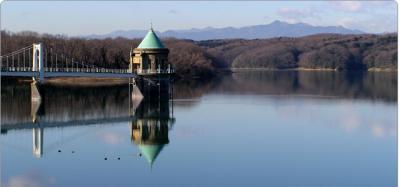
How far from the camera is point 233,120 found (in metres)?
30.6

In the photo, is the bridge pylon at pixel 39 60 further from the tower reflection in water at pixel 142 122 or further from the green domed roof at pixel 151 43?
the green domed roof at pixel 151 43

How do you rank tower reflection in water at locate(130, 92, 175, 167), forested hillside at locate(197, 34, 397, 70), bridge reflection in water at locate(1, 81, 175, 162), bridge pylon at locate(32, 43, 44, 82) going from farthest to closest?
forested hillside at locate(197, 34, 397, 70)
bridge pylon at locate(32, 43, 44, 82)
bridge reflection in water at locate(1, 81, 175, 162)
tower reflection in water at locate(130, 92, 175, 167)

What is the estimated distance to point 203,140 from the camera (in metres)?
24.3

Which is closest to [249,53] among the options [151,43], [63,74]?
[151,43]

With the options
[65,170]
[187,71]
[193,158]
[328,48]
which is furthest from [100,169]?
[328,48]

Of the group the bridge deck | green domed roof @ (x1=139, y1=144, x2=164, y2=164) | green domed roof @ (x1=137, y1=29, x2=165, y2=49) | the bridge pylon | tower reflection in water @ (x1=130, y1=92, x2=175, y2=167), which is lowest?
green domed roof @ (x1=139, y1=144, x2=164, y2=164)

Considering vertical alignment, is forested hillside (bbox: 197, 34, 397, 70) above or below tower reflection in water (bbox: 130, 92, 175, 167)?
above

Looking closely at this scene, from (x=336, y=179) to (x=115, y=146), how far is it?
786cm

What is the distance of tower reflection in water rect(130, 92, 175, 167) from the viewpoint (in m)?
22.7

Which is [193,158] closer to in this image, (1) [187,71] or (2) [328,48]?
(1) [187,71]

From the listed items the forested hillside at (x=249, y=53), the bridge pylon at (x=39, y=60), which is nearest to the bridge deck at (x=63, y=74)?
the bridge pylon at (x=39, y=60)

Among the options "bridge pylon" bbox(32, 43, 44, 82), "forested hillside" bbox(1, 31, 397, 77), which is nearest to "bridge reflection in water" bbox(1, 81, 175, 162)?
"bridge pylon" bbox(32, 43, 44, 82)

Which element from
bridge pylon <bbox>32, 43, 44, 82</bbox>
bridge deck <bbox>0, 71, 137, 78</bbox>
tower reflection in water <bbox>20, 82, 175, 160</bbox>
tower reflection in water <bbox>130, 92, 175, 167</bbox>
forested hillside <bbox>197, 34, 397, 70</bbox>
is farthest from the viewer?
forested hillside <bbox>197, 34, 397, 70</bbox>

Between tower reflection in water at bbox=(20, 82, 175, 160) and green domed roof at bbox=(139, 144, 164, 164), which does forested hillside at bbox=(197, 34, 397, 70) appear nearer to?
tower reflection in water at bbox=(20, 82, 175, 160)
